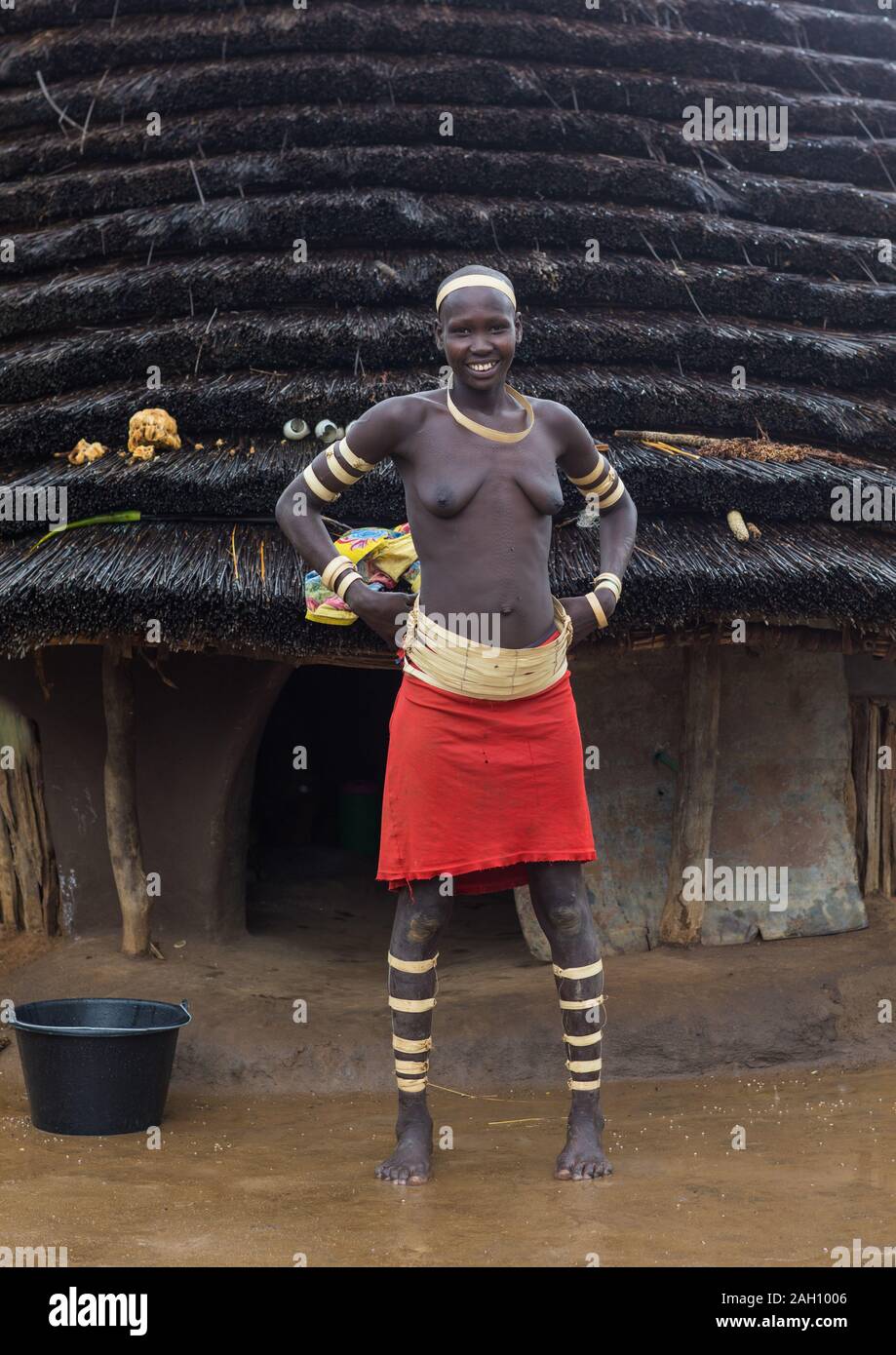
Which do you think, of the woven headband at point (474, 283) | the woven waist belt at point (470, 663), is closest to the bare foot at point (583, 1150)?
the woven waist belt at point (470, 663)

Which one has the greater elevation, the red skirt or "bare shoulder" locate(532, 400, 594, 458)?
"bare shoulder" locate(532, 400, 594, 458)

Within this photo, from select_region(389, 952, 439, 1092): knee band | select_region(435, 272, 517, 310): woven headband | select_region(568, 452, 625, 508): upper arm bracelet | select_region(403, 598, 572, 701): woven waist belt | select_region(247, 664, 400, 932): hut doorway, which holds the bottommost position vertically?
select_region(247, 664, 400, 932): hut doorway

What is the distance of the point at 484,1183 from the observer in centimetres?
390

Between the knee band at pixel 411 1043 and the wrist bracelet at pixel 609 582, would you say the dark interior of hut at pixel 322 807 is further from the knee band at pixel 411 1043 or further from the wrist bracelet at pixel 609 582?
the wrist bracelet at pixel 609 582

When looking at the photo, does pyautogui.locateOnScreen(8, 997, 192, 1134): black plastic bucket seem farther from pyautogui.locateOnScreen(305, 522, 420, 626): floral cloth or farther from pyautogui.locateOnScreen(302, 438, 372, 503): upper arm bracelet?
pyautogui.locateOnScreen(302, 438, 372, 503): upper arm bracelet

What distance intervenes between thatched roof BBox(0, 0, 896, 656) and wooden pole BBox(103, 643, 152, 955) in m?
0.67

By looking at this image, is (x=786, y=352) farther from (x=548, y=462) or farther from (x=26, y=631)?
(x=26, y=631)

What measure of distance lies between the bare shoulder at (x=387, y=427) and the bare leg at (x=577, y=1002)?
1.19 meters

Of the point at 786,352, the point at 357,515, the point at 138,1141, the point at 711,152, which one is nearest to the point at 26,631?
the point at 357,515

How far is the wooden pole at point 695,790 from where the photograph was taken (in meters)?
5.79

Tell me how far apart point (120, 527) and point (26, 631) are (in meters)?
0.49

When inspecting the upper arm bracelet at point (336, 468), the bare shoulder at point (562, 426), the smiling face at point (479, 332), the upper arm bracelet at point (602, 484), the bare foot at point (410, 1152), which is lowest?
the bare foot at point (410, 1152)

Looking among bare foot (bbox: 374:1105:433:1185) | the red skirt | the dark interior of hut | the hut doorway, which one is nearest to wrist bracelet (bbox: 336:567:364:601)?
the red skirt

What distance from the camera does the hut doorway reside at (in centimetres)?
759
